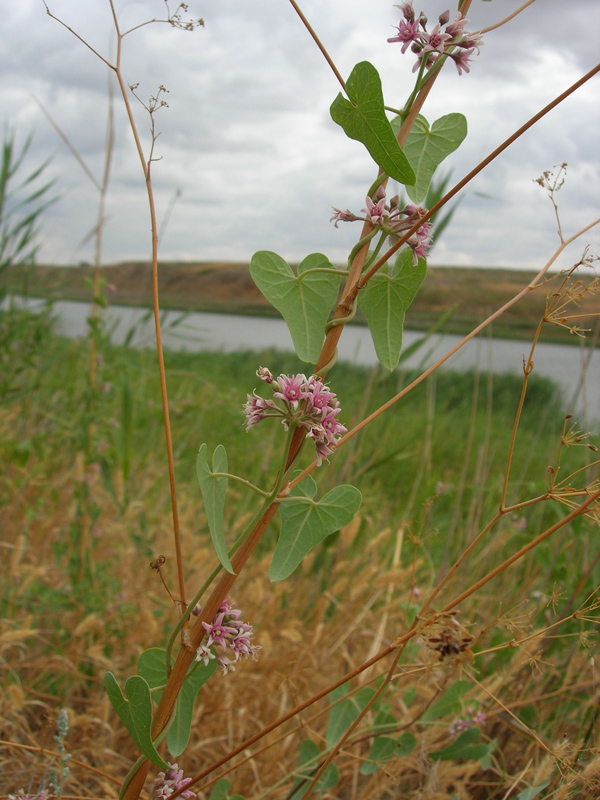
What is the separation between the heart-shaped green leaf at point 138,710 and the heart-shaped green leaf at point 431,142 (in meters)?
0.54

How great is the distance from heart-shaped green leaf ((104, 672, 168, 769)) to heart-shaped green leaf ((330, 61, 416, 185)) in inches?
18.9

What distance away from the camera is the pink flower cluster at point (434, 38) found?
536mm

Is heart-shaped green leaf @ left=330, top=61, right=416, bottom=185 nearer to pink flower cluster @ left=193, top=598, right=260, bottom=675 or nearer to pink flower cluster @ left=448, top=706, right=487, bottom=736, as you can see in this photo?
pink flower cluster @ left=193, top=598, right=260, bottom=675

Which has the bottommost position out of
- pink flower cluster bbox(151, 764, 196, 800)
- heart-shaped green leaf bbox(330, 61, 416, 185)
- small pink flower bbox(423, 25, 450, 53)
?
pink flower cluster bbox(151, 764, 196, 800)

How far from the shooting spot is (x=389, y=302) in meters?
0.62

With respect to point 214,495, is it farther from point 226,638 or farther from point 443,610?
point 443,610

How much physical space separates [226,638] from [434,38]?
1.86 feet

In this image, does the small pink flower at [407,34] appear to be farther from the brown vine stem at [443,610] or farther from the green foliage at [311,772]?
the green foliage at [311,772]

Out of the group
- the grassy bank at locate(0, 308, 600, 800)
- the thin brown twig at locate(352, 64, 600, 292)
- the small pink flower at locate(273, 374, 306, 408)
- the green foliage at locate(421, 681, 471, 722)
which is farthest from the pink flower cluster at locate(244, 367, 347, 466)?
the green foliage at locate(421, 681, 471, 722)

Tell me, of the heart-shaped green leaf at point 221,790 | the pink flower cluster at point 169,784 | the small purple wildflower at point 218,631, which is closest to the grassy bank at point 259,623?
the heart-shaped green leaf at point 221,790

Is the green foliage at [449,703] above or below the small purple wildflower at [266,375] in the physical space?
below

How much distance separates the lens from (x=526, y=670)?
138 centimetres

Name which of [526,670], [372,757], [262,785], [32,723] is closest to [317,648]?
[262,785]

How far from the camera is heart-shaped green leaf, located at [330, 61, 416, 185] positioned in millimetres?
491
